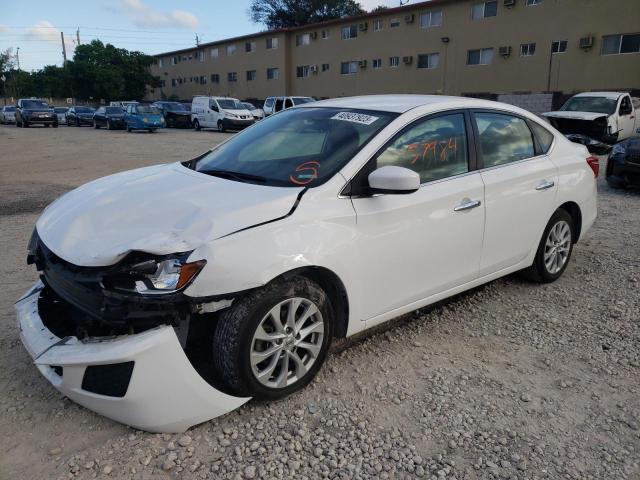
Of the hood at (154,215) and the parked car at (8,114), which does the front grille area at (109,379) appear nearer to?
the hood at (154,215)

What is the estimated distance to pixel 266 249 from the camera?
2523 millimetres

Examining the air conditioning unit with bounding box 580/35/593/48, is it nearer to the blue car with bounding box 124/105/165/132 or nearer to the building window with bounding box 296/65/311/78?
the building window with bounding box 296/65/311/78

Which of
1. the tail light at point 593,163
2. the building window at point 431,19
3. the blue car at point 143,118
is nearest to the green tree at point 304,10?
the building window at point 431,19

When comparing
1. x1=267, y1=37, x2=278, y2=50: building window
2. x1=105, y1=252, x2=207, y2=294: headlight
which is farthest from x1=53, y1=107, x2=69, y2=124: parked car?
x1=105, y1=252, x2=207, y2=294: headlight

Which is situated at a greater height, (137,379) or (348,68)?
(348,68)

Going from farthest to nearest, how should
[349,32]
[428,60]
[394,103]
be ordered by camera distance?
[349,32] → [428,60] → [394,103]

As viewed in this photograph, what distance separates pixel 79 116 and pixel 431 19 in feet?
78.7

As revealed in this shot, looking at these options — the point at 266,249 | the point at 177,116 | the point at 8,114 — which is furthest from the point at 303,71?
the point at 266,249

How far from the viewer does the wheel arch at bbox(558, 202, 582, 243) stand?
4478mm

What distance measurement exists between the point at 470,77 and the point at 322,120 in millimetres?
28805

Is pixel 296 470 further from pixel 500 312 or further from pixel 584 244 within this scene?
pixel 584 244

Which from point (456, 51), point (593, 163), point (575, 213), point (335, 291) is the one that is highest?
point (456, 51)

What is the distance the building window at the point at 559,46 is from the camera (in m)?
25.4

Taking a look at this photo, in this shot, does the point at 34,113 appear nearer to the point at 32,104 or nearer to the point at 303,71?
the point at 32,104
